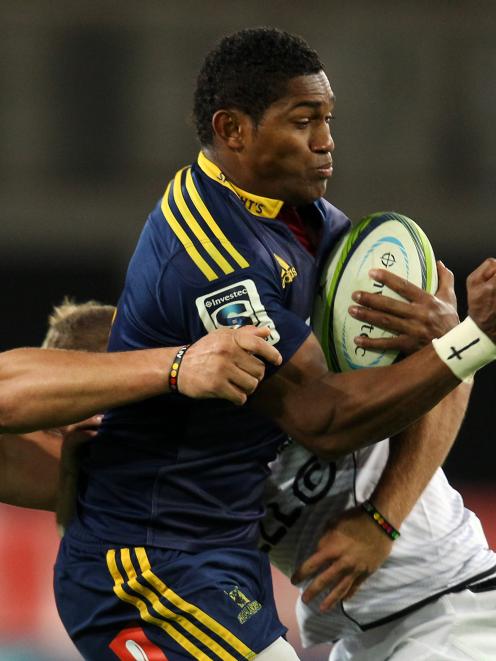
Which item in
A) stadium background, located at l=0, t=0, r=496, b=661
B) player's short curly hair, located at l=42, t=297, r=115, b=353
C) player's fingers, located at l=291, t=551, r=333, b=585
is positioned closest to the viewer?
player's fingers, located at l=291, t=551, r=333, b=585

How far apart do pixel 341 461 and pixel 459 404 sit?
317mm

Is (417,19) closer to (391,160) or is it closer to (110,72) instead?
(391,160)

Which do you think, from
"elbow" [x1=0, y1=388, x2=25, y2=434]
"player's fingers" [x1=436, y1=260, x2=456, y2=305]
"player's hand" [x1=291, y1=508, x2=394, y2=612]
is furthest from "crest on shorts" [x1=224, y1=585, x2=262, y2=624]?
"player's fingers" [x1=436, y1=260, x2=456, y2=305]

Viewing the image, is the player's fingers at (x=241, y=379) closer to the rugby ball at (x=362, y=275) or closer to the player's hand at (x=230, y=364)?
the player's hand at (x=230, y=364)

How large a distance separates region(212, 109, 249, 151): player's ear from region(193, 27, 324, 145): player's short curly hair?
0.06ft

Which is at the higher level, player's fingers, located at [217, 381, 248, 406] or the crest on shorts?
player's fingers, located at [217, 381, 248, 406]

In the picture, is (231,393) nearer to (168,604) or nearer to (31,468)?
(168,604)

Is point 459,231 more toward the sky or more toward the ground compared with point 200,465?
more toward the ground

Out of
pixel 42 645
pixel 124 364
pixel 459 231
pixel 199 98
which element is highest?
pixel 199 98

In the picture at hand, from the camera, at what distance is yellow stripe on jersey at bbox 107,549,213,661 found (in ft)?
9.11

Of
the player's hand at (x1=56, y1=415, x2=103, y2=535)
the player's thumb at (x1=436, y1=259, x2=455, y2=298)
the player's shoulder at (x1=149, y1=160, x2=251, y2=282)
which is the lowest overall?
the player's hand at (x1=56, y1=415, x2=103, y2=535)

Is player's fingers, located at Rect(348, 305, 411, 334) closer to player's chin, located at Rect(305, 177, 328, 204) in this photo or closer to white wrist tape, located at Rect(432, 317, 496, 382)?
white wrist tape, located at Rect(432, 317, 496, 382)

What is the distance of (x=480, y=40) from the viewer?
8.94 m

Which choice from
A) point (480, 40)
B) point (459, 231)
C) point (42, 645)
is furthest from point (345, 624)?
point (480, 40)
